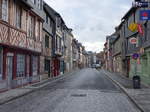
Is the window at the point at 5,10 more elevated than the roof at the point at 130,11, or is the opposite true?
the roof at the point at 130,11

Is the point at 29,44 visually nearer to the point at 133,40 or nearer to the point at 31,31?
the point at 31,31

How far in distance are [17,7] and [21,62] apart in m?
4.54

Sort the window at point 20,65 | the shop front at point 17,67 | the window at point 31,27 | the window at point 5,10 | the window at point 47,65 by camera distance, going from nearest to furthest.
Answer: the window at point 5,10, the shop front at point 17,67, the window at point 20,65, the window at point 31,27, the window at point 47,65

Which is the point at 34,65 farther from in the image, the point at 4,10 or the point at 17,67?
the point at 4,10

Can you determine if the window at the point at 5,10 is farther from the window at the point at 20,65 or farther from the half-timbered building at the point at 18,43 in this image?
the window at the point at 20,65

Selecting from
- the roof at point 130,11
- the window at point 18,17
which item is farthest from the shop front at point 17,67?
the roof at point 130,11

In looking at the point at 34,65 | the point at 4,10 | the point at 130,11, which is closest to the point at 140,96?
the point at 4,10

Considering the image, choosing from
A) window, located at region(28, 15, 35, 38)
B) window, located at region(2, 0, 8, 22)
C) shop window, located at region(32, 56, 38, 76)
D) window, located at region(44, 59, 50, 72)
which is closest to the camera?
window, located at region(2, 0, 8, 22)

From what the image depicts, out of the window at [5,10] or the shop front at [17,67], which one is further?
the shop front at [17,67]

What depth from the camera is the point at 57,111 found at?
31.8 feet

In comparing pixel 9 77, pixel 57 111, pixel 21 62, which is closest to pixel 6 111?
pixel 57 111

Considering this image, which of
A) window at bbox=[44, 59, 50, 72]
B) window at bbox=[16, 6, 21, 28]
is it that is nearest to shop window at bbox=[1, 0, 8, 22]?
window at bbox=[16, 6, 21, 28]

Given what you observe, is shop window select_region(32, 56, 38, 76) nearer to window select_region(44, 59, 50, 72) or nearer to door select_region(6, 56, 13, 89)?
window select_region(44, 59, 50, 72)

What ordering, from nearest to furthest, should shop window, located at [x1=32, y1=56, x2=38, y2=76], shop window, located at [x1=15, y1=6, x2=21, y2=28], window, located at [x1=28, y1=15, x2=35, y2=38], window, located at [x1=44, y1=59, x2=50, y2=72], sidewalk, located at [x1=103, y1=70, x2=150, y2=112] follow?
sidewalk, located at [x1=103, y1=70, x2=150, y2=112] → shop window, located at [x1=15, y1=6, x2=21, y2=28] → window, located at [x1=28, y1=15, x2=35, y2=38] → shop window, located at [x1=32, y1=56, x2=38, y2=76] → window, located at [x1=44, y1=59, x2=50, y2=72]
